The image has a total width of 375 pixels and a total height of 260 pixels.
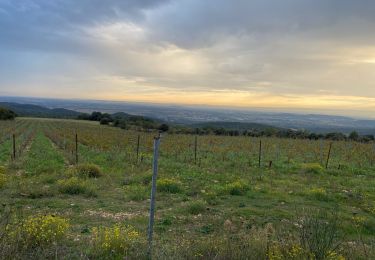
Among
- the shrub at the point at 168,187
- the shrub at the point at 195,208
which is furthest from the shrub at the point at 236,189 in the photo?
the shrub at the point at 195,208

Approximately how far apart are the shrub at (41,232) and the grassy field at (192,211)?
2cm

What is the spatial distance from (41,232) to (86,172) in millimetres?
7180

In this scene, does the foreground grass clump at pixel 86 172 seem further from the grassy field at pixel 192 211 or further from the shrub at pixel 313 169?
the shrub at pixel 313 169

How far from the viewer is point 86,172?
12.1 meters

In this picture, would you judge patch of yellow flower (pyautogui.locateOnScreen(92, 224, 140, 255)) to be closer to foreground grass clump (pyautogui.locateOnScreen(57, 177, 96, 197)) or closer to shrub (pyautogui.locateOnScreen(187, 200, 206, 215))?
shrub (pyautogui.locateOnScreen(187, 200, 206, 215))

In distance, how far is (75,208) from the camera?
824 cm

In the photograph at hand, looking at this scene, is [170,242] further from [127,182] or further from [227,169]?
[227,169]

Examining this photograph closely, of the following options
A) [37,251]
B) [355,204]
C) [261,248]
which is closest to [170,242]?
[261,248]

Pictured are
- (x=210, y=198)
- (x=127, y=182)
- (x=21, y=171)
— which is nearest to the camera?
(x=210, y=198)

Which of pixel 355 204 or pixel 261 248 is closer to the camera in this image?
pixel 261 248

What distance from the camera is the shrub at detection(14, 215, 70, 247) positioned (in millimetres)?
4867

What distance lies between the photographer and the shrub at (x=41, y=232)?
192 inches

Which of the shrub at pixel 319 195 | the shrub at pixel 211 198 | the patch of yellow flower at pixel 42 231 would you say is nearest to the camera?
the patch of yellow flower at pixel 42 231

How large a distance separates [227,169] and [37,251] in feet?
36.8
